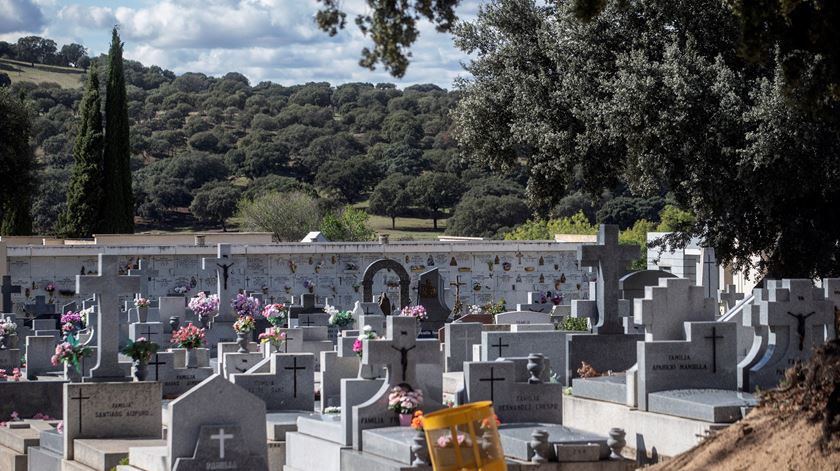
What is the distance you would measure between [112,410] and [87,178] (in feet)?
121

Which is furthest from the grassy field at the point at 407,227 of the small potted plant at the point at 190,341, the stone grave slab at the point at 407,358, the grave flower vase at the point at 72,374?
the stone grave slab at the point at 407,358

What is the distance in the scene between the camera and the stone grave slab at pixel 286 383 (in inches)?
638

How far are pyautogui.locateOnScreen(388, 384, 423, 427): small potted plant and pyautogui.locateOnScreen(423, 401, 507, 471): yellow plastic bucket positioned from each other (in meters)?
2.59

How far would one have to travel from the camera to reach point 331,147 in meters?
99.5

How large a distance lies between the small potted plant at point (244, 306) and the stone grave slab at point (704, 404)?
1405 cm

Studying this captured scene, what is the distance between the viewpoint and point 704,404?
13.8 m

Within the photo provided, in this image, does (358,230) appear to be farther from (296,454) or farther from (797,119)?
(296,454)

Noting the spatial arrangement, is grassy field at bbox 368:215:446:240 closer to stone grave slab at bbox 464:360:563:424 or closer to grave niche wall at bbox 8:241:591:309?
grave niche wall at bbox 8:241:591:309

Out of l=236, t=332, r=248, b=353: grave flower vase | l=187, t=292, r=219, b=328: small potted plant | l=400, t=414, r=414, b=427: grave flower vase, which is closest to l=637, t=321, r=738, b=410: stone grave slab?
l=400, t=414, r=414, b=427: grave flower vase

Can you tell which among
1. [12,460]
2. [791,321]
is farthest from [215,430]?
[791,321]

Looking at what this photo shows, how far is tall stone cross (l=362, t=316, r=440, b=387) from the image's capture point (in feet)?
46.0

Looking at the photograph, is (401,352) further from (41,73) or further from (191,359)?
(41,73)

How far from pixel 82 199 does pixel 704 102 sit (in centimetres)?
3232

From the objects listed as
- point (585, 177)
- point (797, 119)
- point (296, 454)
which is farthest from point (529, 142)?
point (296, 454)
